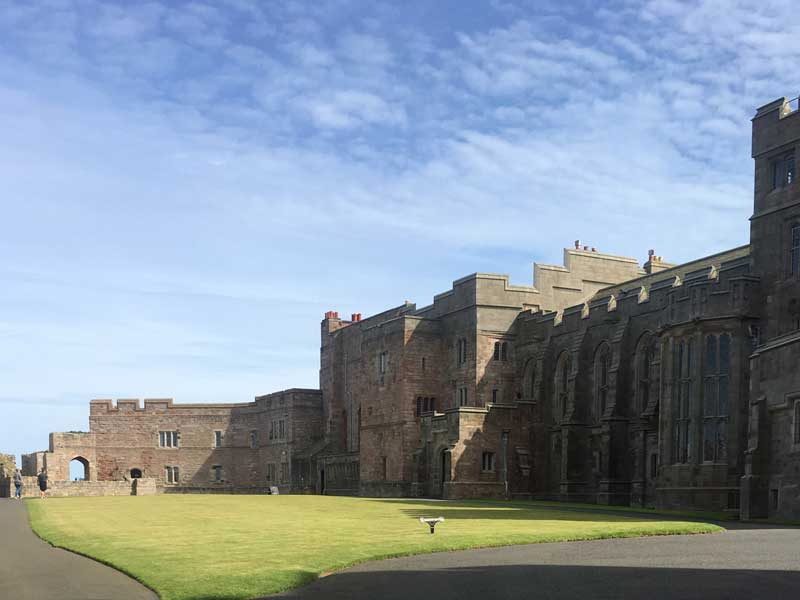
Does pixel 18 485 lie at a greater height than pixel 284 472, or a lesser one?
greater

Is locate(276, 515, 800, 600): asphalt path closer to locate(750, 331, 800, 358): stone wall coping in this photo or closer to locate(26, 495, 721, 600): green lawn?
locate(26, 495, 721, 600): green lawn

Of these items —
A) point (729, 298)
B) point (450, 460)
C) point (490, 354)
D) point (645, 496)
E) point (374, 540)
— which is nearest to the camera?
point (374, 540)

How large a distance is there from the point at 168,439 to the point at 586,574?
87.9 metres

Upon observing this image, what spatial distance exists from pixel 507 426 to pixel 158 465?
163 ft

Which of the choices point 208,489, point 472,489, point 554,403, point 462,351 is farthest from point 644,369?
point 208,489

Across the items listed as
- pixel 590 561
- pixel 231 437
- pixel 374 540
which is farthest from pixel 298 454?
pixel 590 561

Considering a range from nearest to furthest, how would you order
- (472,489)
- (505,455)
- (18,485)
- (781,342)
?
(781,342) < (18,485) < (472,489) < (505,455)

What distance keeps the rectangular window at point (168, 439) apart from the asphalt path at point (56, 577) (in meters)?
76.8

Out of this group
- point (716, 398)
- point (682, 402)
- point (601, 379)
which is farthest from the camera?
point (601, 379)

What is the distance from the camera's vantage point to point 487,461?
2440 inches

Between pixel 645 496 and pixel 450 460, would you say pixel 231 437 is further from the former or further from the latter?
pixel 645 496

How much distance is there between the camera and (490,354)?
66.5 m

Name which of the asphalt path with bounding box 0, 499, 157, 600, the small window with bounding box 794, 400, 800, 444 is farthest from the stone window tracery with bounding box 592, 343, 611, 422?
the asphalt path with bounding box 0, 499, 157, 600

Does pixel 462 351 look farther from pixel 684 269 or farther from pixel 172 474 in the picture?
pixel 172 474
